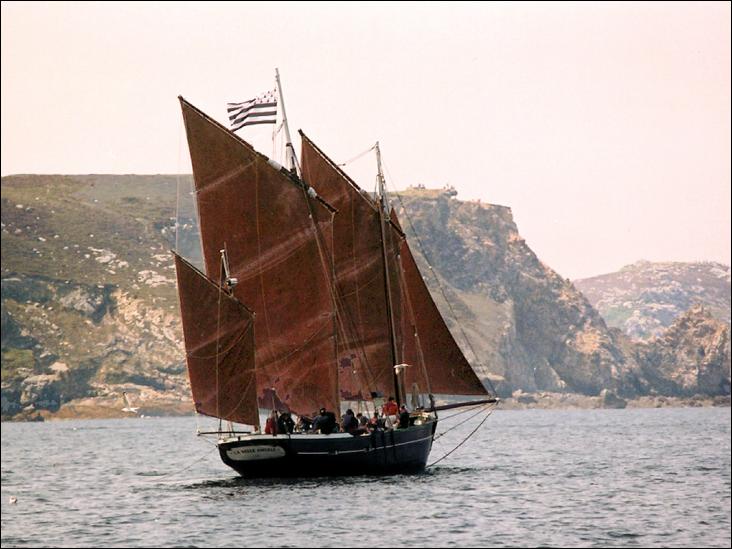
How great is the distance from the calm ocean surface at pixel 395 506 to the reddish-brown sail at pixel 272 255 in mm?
5314

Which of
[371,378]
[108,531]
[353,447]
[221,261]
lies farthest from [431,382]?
[108,531]

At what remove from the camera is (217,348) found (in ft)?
204

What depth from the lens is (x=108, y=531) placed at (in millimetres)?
49625

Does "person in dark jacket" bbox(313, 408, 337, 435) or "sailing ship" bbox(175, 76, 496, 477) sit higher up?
"sailing ship" bbox(175, 76, 496, 477)

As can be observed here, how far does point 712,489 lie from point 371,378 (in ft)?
62.2

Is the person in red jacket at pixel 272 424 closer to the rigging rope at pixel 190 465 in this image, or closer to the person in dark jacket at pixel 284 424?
the person in dark jacket at pixel 284 424

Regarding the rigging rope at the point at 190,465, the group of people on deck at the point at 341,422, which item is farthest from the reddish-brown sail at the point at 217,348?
the rigging rope at the point at 190,465

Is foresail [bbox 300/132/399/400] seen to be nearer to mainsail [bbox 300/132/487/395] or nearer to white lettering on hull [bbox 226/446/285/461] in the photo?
mainsail [bbox 300/132/487/395]

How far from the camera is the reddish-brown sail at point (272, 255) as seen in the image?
64000 millimetres

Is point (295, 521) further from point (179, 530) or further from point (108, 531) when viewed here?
point (108, 531)

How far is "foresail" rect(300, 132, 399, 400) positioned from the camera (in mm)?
69062

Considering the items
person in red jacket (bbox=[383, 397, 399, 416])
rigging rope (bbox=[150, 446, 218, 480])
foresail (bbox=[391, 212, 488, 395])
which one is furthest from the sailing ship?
rigging rope (bbox=[150, 446, 218, 480])

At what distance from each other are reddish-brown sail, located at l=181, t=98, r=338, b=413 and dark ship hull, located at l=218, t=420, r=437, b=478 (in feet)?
7.84

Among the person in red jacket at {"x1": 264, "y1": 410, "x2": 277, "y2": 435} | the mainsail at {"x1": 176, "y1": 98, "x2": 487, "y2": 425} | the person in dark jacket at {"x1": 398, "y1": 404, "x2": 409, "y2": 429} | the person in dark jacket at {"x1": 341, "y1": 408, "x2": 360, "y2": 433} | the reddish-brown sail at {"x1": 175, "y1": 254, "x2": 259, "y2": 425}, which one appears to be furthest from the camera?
the person in dark jacket at {"x1": 398, "y1": 404, "x2": 409, "y2": 429}
